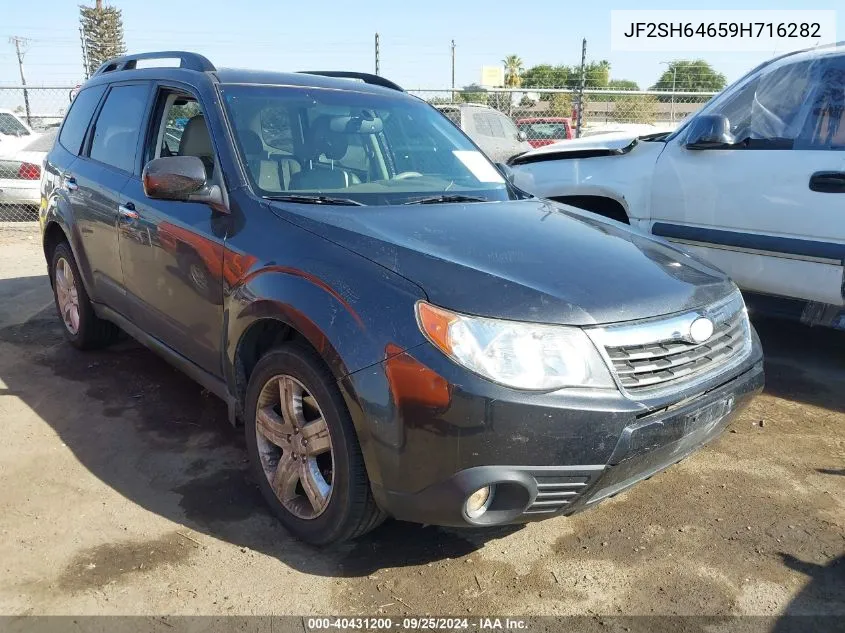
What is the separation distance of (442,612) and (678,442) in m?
0.98

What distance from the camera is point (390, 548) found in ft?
9.07

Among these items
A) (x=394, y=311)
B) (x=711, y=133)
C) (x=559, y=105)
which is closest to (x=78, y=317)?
(x=394, y=311)

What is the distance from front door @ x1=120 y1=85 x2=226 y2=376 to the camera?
120 inches

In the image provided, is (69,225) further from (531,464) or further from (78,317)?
(531,464)

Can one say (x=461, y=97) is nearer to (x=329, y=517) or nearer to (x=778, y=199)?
(x=778, y=199)

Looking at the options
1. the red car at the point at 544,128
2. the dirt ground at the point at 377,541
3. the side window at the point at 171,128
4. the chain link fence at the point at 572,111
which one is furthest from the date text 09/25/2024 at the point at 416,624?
the red car at the point at 544,128

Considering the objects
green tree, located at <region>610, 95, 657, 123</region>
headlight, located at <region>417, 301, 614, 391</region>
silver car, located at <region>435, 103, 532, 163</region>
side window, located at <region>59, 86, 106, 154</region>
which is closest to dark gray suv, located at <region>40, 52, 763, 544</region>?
headlight, located at <region>417, 301, 614, 391</region>

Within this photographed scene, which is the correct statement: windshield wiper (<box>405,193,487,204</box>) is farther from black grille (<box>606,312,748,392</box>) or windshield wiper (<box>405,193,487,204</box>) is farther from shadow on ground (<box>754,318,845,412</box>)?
shadow on ground (<box>754,318,845,412</box>)

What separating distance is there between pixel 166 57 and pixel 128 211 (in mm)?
904

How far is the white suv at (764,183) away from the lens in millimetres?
4188

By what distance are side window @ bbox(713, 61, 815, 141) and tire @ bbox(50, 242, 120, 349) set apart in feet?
14.1

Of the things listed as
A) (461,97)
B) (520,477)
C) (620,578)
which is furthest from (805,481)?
(461,97)

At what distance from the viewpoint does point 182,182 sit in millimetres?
2920

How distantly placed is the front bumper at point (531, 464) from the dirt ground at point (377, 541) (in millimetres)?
392
